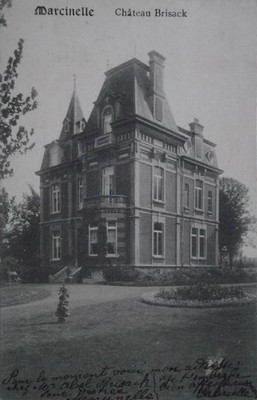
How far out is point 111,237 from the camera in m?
15.1

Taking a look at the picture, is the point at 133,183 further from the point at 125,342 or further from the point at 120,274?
the point at 125,342

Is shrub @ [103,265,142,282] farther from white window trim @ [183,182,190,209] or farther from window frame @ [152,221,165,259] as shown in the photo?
white window trim @ [183,182,190,209]

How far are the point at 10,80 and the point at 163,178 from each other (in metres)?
5.70

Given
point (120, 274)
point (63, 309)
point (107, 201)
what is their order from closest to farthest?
point (63, 309)
point (120, 274)
point (107, 201)

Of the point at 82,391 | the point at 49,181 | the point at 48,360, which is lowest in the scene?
the point at 82,391

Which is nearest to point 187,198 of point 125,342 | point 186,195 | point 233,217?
point 186,195

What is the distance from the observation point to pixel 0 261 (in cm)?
696

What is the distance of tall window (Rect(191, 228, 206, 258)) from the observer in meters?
9.72

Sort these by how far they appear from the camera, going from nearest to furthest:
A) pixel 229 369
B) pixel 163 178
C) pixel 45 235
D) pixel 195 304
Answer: pixel 229 369 → pixel 195 304 → pixel 45 235 → pixel 163 178

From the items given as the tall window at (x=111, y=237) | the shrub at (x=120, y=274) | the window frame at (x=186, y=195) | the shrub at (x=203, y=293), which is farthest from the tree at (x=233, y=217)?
the tall window at (x=111, y=237)

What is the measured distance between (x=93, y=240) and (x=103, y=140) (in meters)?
4.46

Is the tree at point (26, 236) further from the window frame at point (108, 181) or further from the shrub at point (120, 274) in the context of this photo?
the window frame at point (108, 181)

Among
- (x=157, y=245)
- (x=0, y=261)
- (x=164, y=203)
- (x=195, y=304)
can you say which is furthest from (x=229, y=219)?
(x=0, y=261)

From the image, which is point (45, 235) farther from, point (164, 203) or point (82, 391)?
point (82, 391)
